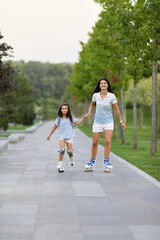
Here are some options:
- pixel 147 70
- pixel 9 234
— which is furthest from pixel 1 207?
pixel 147 70


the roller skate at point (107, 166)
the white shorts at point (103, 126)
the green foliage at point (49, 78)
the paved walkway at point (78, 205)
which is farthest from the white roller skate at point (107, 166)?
the green foliage at point (49, 78)

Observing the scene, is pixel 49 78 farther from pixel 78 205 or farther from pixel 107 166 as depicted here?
pixel 78 205

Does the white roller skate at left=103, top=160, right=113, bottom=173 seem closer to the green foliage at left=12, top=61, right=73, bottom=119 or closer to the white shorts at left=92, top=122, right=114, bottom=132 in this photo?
the white shorts at left=92, top=122, right=114, bottom=132

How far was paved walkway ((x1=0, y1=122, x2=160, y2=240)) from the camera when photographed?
4.61 meters

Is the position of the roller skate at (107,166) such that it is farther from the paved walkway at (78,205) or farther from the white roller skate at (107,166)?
the paved walkway at (78,205)

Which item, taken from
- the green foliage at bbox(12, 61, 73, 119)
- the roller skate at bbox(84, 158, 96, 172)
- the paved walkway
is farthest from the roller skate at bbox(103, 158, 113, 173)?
the green foliage at bbox(12, 61, 73, 119)

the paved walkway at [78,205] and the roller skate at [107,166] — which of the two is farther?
the roller skate at [107,166]

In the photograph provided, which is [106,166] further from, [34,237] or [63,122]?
[34,237]

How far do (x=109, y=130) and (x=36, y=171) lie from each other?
1.97 m

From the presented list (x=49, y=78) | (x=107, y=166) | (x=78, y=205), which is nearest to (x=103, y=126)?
(x=107, y=166)

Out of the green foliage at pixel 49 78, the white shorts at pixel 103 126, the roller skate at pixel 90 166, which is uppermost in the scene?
the green foliage at pixel 49 78

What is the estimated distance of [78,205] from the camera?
5.96 meters

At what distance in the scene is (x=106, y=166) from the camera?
9.43m

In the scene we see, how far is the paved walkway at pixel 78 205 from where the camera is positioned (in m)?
4.61
